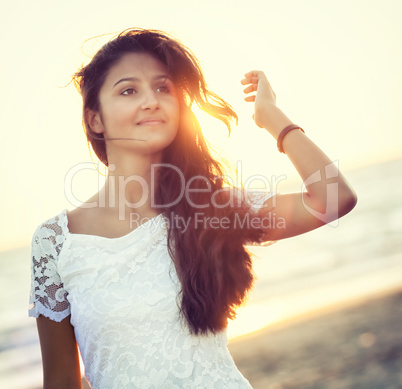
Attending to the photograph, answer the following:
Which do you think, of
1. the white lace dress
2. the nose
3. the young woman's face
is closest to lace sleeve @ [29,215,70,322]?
the white lace dress

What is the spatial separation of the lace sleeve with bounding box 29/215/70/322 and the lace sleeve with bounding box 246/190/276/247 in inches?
34.7

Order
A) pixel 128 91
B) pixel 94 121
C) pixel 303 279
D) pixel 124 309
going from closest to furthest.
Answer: pixel 124 309 < pixel 128 91 < pixel 94 121 < pixel 303 279

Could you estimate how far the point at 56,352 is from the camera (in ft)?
7.37

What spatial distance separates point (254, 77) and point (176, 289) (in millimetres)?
1089

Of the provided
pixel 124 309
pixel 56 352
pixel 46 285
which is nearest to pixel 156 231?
pixel 124 309

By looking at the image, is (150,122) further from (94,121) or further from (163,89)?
(94,121)

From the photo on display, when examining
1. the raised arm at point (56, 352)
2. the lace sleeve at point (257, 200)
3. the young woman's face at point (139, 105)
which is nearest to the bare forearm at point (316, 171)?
the lace sleeve at point (257, 200)

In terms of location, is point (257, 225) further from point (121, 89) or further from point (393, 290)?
point (393, 290)

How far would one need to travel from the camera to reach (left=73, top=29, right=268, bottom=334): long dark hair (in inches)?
87.2

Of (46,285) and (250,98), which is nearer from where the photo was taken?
(46,285)

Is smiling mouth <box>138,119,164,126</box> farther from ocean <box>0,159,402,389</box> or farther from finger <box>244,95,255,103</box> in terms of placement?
ocean <box>0,159,402,389</box>

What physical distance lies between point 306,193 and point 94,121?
1.19 metres

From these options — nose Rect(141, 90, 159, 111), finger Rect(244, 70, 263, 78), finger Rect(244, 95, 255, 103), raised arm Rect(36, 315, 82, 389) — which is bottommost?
raised arm Rect(36, 315, 82, 389)

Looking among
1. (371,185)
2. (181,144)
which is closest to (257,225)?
(181,144)
